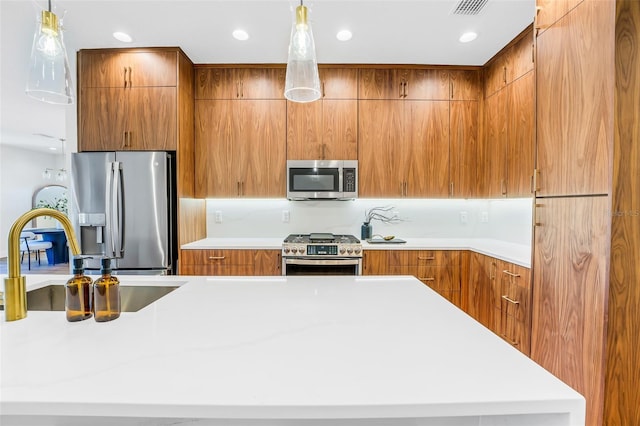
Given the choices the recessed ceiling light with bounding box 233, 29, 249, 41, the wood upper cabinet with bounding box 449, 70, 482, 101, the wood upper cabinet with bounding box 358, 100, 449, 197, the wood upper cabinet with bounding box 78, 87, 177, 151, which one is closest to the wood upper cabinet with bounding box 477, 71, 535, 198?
the wood upper cabinet with bounding box 449, 70, 482, 101

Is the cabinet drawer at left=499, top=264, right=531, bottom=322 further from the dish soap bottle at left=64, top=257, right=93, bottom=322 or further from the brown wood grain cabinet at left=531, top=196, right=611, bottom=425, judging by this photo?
the dish soap bottle at left=64, top=257, right=93, bottom=322

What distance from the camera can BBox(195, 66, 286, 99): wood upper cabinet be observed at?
3.20m

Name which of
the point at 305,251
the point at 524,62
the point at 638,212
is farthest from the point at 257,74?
the point at 638,212

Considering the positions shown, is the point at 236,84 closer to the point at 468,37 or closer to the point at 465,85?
the point at 468,37

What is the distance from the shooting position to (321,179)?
3119 mm

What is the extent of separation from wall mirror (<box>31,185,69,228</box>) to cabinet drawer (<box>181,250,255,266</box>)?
25.9 feet

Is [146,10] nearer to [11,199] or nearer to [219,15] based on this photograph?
[219,15]

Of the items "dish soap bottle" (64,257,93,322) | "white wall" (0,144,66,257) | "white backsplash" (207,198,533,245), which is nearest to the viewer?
"dish soap bottle" (64,257,93,322)

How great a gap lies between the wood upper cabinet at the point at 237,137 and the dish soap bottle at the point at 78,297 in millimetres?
2285

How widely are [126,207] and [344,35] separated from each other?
7.85ft

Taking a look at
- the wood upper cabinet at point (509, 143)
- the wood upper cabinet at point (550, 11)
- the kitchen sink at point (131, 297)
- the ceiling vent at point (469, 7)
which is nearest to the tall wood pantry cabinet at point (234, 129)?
the ceiling vent at point (469, 7)

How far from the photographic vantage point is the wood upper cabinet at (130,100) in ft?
9.37

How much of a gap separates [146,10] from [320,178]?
1902 mm

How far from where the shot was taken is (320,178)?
3119mm
